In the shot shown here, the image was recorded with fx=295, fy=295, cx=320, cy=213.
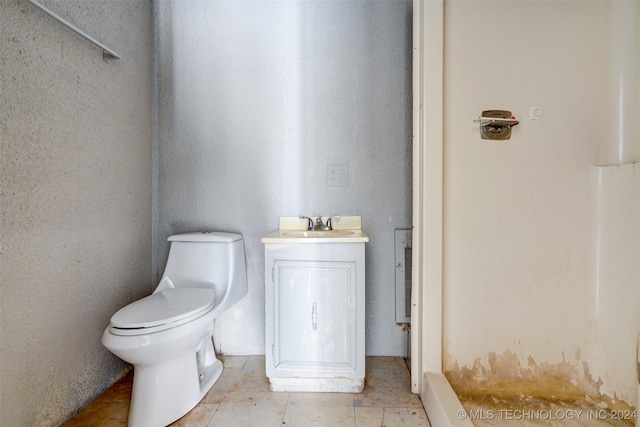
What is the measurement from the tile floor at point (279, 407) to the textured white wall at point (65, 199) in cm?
12

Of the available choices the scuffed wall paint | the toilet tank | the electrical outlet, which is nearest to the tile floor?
the scuffed wall paint

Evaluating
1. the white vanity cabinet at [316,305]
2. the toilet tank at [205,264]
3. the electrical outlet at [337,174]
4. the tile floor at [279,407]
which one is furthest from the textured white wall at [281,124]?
the white vanity cabinet at [316,305]

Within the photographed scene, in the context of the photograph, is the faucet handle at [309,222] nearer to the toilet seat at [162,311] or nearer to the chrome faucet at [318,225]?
the chrome faucet at [318,225]

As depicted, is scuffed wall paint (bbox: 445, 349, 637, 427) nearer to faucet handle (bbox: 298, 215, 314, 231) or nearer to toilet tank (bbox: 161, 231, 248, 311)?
faucet handle (bbox: 298, 215, 314, 231)

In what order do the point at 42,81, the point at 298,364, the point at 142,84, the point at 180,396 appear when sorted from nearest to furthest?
the point at 42,81 → the point at 180,396 → the point at 298,364 → the point at 142,84

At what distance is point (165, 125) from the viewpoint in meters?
1.72

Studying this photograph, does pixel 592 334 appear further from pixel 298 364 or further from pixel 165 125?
pixel 165 125

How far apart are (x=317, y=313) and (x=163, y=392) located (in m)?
0.66

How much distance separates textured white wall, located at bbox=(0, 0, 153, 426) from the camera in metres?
0.99

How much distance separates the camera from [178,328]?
1072 mm

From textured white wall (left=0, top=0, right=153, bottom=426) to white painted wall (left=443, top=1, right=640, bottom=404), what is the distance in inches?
60.4

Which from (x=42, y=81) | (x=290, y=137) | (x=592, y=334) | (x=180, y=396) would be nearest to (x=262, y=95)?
(x=290, y=137)

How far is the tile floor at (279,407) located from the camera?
1.17 m

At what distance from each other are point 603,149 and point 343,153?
114cm
